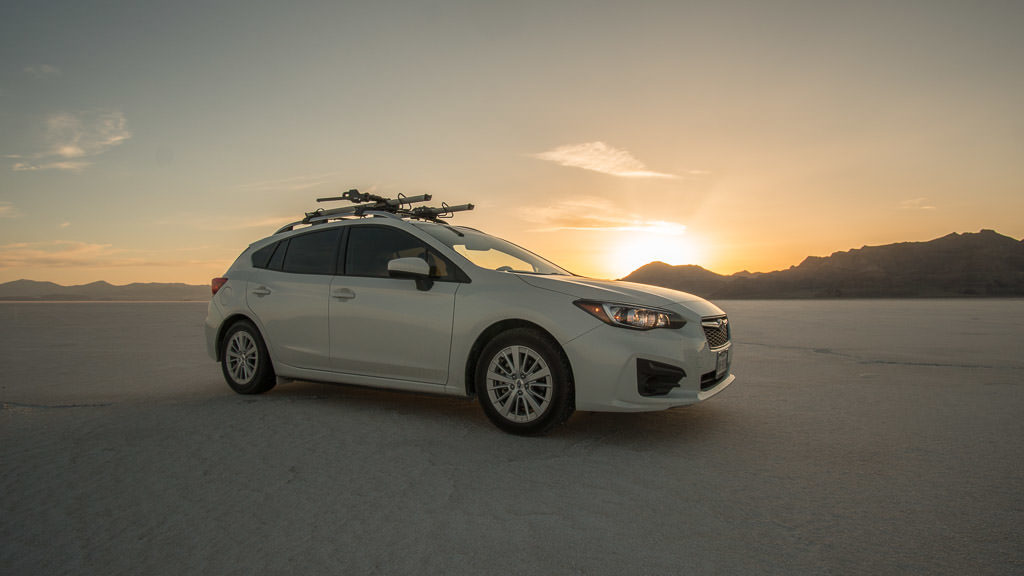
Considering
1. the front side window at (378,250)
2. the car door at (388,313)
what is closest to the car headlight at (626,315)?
the car door at (388,313)

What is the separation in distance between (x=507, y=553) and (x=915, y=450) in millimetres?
3072

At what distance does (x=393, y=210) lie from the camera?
20.5 feet

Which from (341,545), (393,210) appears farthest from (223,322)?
(341,545)

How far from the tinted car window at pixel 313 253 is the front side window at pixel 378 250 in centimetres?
20

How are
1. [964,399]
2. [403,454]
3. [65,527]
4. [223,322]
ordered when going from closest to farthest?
[65,527]
[403,454]
[964,399]
[223,322]

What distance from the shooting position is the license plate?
459cm

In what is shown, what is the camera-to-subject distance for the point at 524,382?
4.33 meters

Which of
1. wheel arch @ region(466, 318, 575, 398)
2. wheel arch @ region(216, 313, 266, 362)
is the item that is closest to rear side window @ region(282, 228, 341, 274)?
wheel arch @ region(216, 313, 266, 362)

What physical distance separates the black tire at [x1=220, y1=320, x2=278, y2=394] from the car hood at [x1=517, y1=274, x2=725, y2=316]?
297cm

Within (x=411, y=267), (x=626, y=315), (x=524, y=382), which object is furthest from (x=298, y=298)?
(x=626, y=315)

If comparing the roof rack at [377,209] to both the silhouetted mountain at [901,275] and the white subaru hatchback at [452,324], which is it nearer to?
the white subaru hatchback at [452,324]

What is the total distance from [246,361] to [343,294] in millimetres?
1533

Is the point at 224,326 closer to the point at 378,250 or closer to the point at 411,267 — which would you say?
the point at 378,250

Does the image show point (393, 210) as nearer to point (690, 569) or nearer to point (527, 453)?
point (527, 453)
